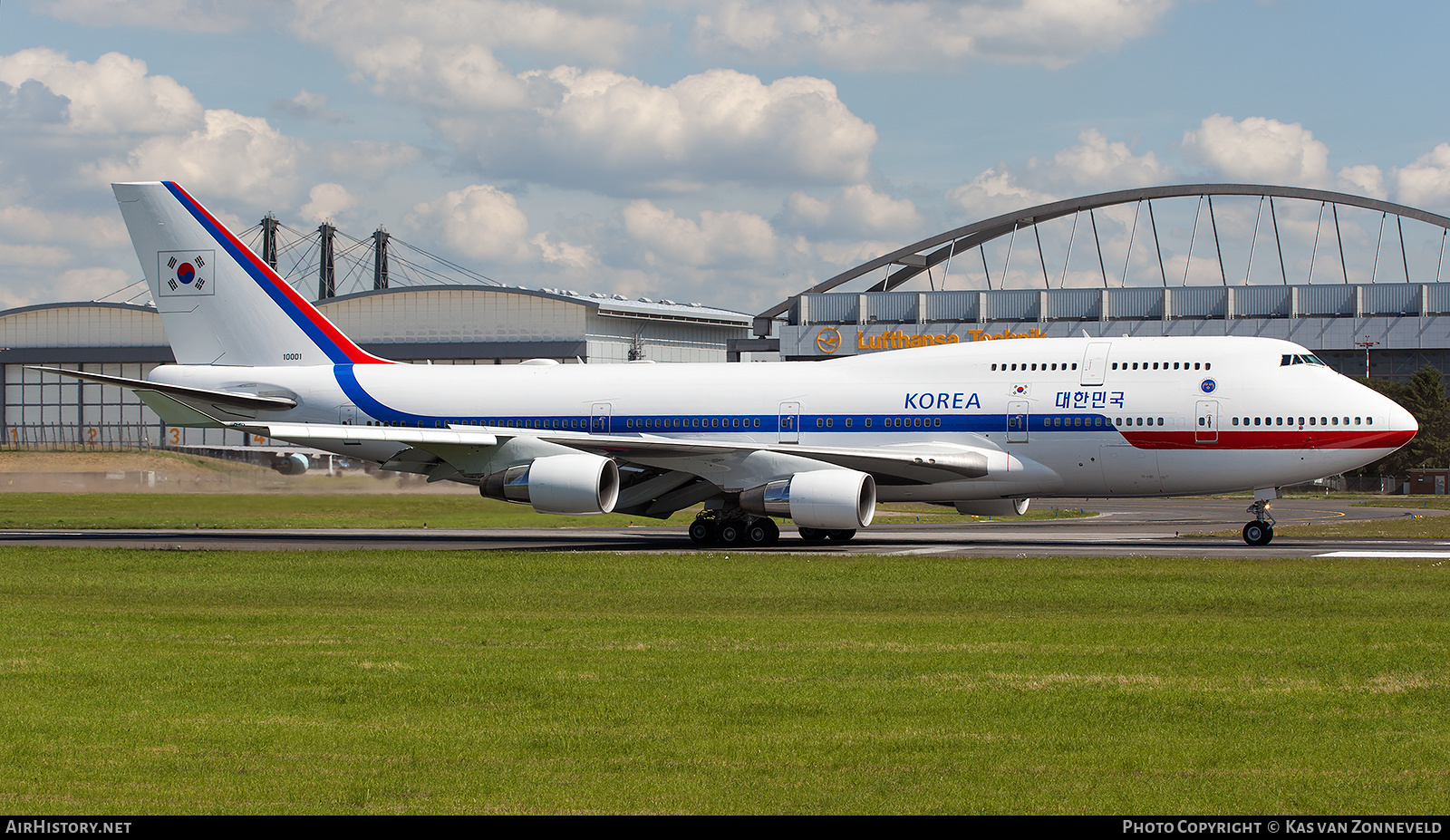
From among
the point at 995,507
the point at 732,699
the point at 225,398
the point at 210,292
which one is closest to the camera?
the point at 732,699

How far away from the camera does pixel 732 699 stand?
11.3 meters

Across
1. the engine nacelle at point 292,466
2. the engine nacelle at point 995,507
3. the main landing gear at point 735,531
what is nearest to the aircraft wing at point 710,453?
the main landing gear at point 735,531

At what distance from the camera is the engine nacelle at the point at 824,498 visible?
28.8m

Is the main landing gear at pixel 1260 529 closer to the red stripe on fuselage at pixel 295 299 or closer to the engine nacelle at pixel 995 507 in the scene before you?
the engine nacelle at pixel 995 507

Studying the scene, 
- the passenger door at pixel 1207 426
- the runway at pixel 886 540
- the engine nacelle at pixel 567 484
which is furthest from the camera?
the engine nacelle at pixel 567 484

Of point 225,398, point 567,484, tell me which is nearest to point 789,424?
point 567,484

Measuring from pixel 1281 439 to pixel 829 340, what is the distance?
5507 centimetres

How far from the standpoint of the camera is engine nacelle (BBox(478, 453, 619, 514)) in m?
29.8

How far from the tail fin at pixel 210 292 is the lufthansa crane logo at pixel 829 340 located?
50.1 meters

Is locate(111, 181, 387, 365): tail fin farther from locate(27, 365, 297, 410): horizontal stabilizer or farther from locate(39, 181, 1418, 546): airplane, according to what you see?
locate(27, 365, 297, 410): horizontal stabilizer

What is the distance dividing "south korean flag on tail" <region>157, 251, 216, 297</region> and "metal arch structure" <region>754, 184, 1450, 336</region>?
53.8 meters

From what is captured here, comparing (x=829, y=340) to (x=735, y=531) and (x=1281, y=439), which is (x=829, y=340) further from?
(x=1281, y=439)

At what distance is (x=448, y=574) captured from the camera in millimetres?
23141

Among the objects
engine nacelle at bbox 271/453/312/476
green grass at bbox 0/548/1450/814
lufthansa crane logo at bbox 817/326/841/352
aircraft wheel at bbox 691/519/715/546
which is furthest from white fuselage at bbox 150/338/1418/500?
lufthansa crane logo at bbox 817/326/841/352
